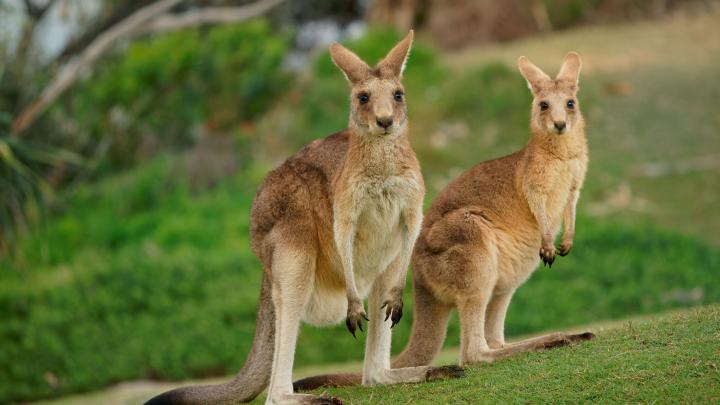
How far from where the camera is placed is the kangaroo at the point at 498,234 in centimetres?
507

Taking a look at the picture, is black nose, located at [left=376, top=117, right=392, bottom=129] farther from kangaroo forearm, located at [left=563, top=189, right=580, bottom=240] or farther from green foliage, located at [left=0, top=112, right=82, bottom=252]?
green foliage, located at [left=0, top=112, right=82, bottom=252]

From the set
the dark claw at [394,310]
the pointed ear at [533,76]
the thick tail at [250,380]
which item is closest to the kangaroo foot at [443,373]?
the dark claw at [394,310]

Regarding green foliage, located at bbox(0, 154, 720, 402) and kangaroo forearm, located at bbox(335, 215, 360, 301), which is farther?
green foliage, located at bbox(0, 154, 720, 402)

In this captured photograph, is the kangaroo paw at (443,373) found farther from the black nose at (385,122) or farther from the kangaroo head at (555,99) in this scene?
the kangaroo head at (555,99)

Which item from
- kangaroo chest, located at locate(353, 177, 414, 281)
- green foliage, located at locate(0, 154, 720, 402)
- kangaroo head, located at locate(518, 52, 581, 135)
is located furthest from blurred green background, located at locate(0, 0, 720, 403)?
kangaroo chest, located at locate(353, 177, 414, 281)

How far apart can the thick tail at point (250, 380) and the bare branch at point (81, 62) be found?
813 cm

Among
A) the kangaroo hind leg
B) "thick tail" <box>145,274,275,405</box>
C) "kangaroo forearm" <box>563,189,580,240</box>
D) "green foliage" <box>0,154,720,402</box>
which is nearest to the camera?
the kangaroo hind leg

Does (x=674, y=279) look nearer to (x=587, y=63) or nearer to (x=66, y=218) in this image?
(x=587, y=63)

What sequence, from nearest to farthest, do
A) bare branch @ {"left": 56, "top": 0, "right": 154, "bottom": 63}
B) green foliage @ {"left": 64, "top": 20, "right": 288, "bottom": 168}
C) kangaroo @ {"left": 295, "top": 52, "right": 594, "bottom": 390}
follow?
kangaroo @ {"left": 295, "top": 52, "right": 594, "bottom": 390}
bare branch @ {"left": 56, "top": 0, "right": 154, "bottom": 63}
green foliage @ {"left": 64, "top": 20, "right": 288, "bottom": 168}

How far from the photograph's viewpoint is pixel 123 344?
1055cm

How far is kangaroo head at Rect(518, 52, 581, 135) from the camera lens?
517cm

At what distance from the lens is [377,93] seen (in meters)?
4.49

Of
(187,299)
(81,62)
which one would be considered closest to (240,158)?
Answer: (81,62)

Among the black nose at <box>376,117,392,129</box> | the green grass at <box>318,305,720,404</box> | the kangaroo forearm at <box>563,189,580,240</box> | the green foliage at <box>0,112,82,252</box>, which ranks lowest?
the green grass at <box>318,305,720,404</box>
